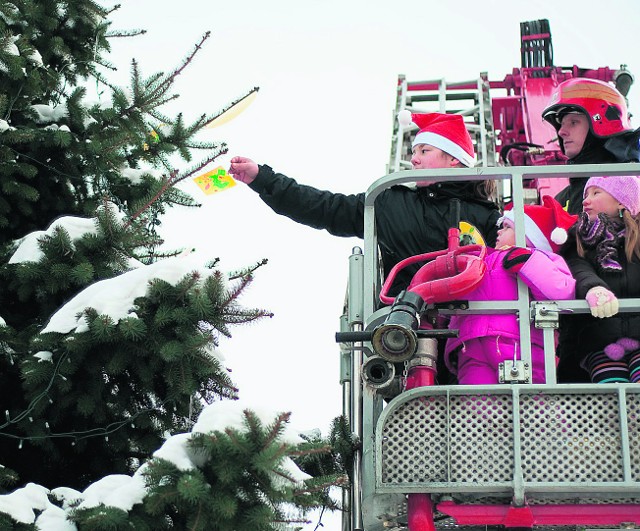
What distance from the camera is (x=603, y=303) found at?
18.9ft

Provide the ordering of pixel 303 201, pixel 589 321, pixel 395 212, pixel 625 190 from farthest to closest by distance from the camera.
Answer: pixel 303 201
pixel 395 212
pixel 625 190
pixel 589 321

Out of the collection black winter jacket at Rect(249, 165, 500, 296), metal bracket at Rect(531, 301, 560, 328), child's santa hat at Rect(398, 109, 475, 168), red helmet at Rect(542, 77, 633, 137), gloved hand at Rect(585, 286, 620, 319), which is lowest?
metal bracket at Rect(531, 301, 560, 328)

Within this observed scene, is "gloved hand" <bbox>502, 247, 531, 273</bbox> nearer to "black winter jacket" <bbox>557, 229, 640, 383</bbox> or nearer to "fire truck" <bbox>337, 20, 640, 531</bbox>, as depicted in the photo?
"fire truck" <bbox>337, 20, 640, 531</bbox>

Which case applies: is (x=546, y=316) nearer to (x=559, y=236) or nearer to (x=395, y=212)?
(x=559, y=236)

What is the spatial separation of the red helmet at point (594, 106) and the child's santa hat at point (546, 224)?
48.3 inches

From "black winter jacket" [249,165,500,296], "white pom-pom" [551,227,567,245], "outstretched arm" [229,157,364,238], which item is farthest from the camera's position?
"outstretched arm" [229,157,364,238]

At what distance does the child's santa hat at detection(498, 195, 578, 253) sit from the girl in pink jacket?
0.30 metres

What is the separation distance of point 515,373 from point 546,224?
3.90 feet

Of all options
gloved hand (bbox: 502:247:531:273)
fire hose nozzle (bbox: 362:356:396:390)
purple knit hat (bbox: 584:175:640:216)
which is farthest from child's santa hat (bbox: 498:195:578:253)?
fire hose nozzle (bbox: 362:356:396:390)

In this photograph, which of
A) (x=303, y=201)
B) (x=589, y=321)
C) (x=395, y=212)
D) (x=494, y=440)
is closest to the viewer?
(x=494, y=440)

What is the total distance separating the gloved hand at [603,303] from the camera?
227 inches

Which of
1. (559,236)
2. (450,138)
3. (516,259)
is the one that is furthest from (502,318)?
(450,138)

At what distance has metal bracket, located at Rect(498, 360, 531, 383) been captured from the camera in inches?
223

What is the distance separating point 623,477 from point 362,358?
1684 mm
